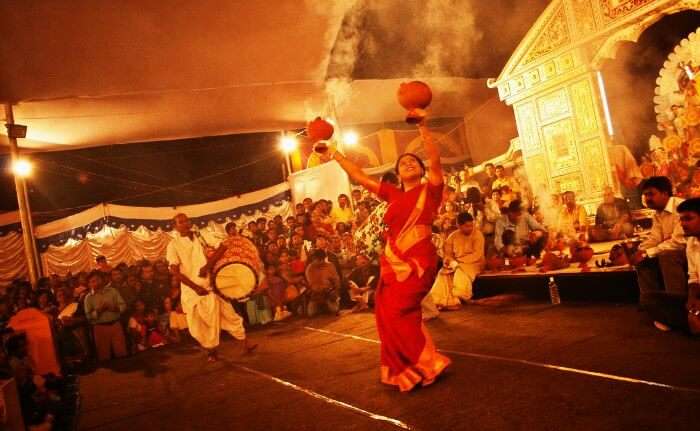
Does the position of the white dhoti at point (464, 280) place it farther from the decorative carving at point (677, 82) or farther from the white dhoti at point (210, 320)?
the decorative carving at point (677, 82)

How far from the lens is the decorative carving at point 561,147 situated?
9.93 m

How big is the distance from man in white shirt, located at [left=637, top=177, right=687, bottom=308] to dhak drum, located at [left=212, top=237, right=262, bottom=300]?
4480 mm

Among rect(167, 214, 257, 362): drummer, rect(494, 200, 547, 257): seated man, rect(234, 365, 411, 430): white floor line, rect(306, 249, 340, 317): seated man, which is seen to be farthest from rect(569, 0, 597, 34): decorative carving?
rect(234, 365, 411, 430): white floor line

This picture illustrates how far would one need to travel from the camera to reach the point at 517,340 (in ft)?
15.9

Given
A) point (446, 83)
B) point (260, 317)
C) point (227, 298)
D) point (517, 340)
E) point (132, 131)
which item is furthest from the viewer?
point (446, 83)

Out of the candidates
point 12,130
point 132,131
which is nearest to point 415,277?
point 12,130

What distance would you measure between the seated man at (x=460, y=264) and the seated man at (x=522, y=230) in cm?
89

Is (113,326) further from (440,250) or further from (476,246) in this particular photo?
(476,246)

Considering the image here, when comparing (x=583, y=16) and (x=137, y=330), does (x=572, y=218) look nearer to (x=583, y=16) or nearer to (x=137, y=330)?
(x=583, y=16)

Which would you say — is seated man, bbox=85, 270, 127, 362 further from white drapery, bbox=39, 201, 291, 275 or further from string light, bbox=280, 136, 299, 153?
string light, bbox=280, 136, 299, 153

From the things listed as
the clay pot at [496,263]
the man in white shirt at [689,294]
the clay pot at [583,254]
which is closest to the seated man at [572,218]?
the clay pot at [496,263]

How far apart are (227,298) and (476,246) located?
11.9 ft

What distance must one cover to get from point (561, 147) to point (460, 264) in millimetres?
4265

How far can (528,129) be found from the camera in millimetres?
10797
